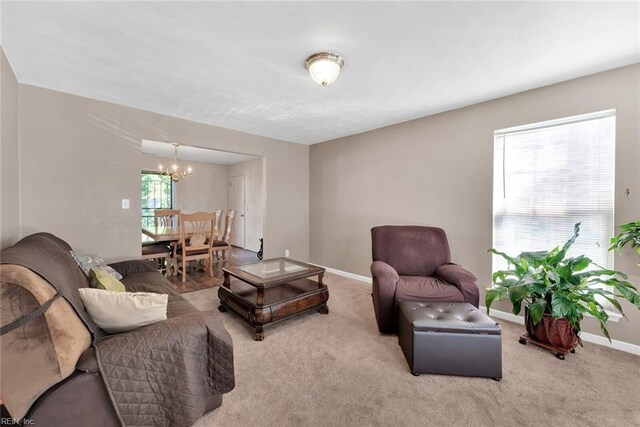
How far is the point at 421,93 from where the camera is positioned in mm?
2627

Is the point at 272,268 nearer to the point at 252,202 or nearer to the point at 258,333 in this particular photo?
the point at 258,333

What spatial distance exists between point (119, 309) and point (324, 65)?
205 cm

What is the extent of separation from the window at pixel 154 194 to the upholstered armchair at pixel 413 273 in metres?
5.87

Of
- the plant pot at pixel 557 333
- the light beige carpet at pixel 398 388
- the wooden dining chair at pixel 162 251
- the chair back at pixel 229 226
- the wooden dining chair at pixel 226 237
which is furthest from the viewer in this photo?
the chair back at pixel 229 226

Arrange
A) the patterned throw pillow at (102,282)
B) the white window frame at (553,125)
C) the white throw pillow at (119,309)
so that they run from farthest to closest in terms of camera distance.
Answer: the white window frame at (553,125) → the patterned throw pillow at (102,282) → the white throw pillow at (119,309)

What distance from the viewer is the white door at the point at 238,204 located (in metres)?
6.92

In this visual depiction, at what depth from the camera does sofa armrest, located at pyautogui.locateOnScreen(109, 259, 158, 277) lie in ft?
8.53

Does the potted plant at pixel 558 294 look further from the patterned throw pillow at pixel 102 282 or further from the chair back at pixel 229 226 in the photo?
the chair back at pixel 229 226

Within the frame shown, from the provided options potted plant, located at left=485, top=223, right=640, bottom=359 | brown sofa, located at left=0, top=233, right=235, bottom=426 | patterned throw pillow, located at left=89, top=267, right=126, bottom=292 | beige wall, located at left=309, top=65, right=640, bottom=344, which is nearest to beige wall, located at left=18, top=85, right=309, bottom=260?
patterned throw pillow, located at left=89, top=267, right=126, bottom=292

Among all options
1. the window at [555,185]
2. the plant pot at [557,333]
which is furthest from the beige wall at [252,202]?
the plant pot at [557,333]

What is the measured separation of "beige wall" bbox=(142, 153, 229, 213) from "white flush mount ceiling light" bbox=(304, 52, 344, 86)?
228 inches

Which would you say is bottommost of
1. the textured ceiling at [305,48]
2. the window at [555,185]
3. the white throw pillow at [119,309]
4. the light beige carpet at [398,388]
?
the light beige carpet at [398,388]

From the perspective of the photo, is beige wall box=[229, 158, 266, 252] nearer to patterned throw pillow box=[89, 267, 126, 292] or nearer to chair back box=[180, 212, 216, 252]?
chair back box=[180, 212, 216, 252]

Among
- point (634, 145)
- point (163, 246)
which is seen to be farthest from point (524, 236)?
point (163, 246)
